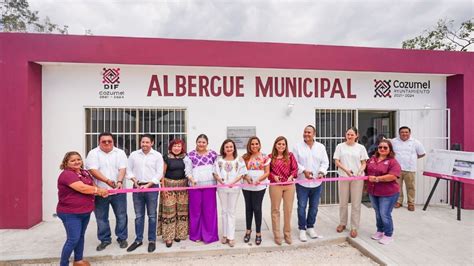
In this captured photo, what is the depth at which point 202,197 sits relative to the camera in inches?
156

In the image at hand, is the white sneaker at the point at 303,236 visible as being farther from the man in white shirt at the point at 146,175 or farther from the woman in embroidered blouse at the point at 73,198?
the woman in embroidered blouse at the point at 73,198

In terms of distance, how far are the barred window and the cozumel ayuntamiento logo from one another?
160 inches

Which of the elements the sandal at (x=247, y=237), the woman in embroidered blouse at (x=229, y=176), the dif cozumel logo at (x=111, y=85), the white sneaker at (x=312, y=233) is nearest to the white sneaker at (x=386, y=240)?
the white sneaker at (x=312, y=233)

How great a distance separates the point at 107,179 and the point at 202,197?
1.30 metres

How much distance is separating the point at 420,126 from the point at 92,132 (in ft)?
22.2

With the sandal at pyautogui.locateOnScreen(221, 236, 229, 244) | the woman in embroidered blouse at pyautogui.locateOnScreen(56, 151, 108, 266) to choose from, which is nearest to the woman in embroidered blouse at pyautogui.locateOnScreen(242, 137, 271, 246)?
the sandal at pyautogui.locateOnScreen(221, 236, 229, 244)

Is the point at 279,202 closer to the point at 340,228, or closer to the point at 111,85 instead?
the point at 340,228

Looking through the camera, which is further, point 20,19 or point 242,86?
point 20,19

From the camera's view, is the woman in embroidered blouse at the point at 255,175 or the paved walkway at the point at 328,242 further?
the woman in embroidered blouse at the point at 255,175

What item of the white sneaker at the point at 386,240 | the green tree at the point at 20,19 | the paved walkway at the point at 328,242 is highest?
the green tree at the point at 20,19

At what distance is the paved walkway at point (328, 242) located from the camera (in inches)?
143

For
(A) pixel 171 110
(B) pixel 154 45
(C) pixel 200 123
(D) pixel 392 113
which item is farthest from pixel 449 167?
(B) pixel 154 45

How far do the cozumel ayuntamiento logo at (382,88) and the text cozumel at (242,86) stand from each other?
54 cm

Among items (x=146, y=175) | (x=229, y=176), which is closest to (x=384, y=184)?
(x=229, y=176)
